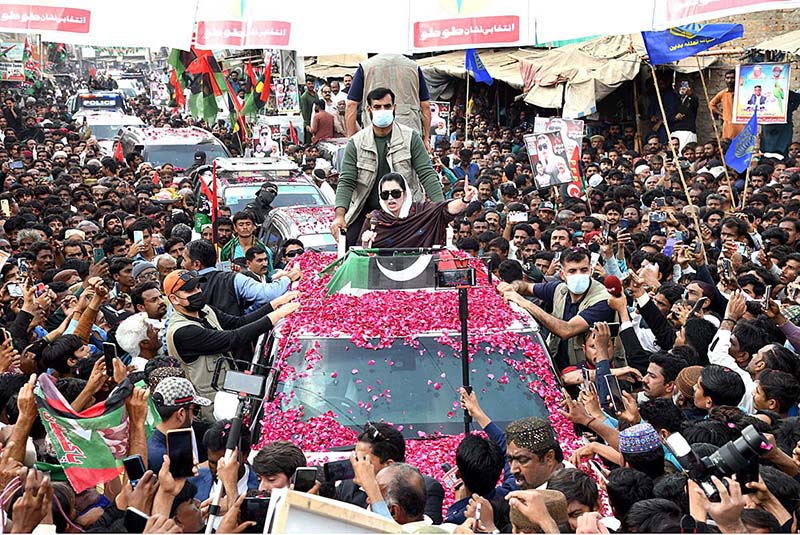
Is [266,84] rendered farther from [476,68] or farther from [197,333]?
[197,333]

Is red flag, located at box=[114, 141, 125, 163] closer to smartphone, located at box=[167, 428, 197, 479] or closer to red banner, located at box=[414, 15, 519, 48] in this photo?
red banner, located at box=[414, 15, 519, 48]

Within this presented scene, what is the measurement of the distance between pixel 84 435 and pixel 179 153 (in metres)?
19.2

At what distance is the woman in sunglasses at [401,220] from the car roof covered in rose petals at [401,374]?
1.51 meters

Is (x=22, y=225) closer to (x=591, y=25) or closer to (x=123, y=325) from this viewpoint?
(x=123, y=325)

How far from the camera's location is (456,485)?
584 cm

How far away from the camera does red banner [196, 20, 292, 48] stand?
12258 millimetres

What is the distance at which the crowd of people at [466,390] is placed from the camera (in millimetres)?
4988

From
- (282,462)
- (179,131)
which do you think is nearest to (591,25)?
(282,462)

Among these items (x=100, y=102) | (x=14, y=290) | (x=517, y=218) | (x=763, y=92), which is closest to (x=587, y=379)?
(x=14, y=290)

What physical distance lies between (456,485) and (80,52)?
113 m

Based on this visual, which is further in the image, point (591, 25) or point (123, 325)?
point (591, 25)

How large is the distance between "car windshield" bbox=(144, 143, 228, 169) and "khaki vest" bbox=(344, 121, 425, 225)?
13.8 m

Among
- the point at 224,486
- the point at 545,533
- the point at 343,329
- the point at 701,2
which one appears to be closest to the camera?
the point at 545,533

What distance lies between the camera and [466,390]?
20.4ft
